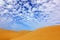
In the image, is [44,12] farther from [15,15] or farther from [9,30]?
[9,30]

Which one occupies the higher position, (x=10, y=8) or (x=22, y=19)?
(x=10, y=8)

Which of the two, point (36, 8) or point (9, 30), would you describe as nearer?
point (36, 8)

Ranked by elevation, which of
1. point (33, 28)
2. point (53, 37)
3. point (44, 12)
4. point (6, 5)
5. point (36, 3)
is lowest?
point (53, 37)

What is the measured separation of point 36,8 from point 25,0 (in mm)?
159

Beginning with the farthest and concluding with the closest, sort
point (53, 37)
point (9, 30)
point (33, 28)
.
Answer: point (9, 30)
point (33, 28)
point (53, 37)

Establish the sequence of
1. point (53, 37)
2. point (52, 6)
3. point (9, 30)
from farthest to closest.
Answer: point (9, 30) < point (52, 6) < point (53, 37)

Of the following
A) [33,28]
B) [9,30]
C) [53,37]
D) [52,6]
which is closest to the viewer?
[53,37]

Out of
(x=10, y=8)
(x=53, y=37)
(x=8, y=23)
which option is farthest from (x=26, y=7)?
(x=53, y=37)

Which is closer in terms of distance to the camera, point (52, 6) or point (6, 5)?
point (52, 6)

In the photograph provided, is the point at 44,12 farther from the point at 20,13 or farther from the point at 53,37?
the point at 53,37

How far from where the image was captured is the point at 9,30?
5.49 ft

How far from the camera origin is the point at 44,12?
150 centimetres

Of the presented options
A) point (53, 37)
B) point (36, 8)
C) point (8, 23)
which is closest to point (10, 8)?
point (8, 23)

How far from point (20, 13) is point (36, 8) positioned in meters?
0.20
